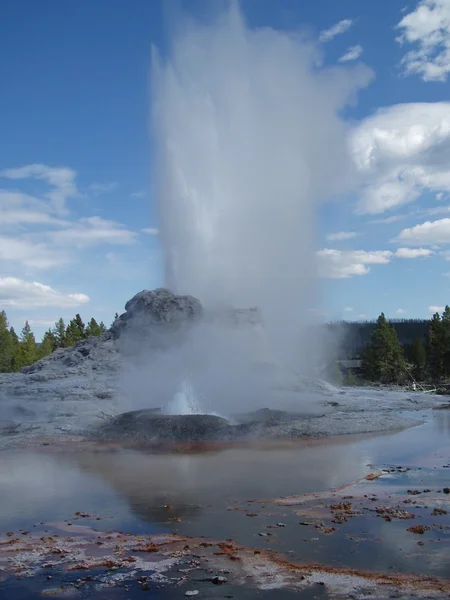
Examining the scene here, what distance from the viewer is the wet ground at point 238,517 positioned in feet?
26.9

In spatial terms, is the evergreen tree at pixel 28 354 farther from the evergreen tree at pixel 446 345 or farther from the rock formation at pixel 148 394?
the evergreen tree at pixel 446 345

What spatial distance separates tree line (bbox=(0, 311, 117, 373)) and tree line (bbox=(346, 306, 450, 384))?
29.8 meters

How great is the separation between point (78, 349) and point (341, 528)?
91.0ft

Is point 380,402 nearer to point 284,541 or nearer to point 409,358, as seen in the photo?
point 284,541

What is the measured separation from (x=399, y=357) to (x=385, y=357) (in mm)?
1370

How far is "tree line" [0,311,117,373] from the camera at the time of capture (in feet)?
201

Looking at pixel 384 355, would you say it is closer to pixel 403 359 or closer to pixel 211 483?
pixel 403 359

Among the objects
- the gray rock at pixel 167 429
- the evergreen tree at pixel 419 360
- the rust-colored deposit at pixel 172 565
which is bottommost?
the rust-colored deposit at pixel 172 565

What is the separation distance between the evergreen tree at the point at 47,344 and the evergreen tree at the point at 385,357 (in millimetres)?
34652

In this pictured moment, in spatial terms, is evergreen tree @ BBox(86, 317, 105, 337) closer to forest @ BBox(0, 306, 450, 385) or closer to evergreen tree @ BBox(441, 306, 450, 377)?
forest @ BBox(0, 306, 450, 385)

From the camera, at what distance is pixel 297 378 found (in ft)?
113

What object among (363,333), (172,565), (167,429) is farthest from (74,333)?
(363,333)

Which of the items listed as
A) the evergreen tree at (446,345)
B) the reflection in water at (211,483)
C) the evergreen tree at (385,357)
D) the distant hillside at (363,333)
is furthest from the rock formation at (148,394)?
the distant hillside at (363,333)

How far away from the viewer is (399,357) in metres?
59.6
